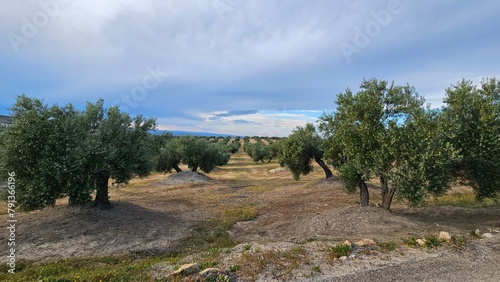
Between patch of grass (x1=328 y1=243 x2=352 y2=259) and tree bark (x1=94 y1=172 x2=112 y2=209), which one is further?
tree bark (x1=94 y1=172 x2=112 y2=209)

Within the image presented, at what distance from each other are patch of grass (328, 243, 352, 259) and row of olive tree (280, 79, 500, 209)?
7.61 metres

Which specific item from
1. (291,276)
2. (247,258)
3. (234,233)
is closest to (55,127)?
(234,233)

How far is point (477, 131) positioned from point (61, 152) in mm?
30116

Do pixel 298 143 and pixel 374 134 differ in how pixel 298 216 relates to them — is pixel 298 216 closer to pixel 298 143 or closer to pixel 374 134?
pixel 374 134

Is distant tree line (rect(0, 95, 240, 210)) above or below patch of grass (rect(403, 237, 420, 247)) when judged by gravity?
above

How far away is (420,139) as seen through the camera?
56.2ft

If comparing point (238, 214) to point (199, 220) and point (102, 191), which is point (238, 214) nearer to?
point (199, 220)

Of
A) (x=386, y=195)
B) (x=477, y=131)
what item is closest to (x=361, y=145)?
(x=386, y=195)

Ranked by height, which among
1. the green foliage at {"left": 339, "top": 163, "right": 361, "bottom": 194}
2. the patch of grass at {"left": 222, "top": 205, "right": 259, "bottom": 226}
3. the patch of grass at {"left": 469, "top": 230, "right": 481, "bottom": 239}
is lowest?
the patch of grass at {"left": 222, "top": 205, "right": 259, "bottom": 226}

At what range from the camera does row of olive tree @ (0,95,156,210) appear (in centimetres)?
1889

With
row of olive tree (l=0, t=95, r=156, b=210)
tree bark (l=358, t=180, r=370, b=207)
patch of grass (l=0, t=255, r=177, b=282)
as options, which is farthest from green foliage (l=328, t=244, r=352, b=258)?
row of olive tree (l=0, t=95, r=156, b=210)

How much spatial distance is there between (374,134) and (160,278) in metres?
16.6

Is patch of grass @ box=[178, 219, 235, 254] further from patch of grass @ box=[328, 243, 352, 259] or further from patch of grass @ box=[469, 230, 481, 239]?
patch of grass @ box=[469, 230, 481, 239]

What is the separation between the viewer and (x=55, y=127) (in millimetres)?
19938
